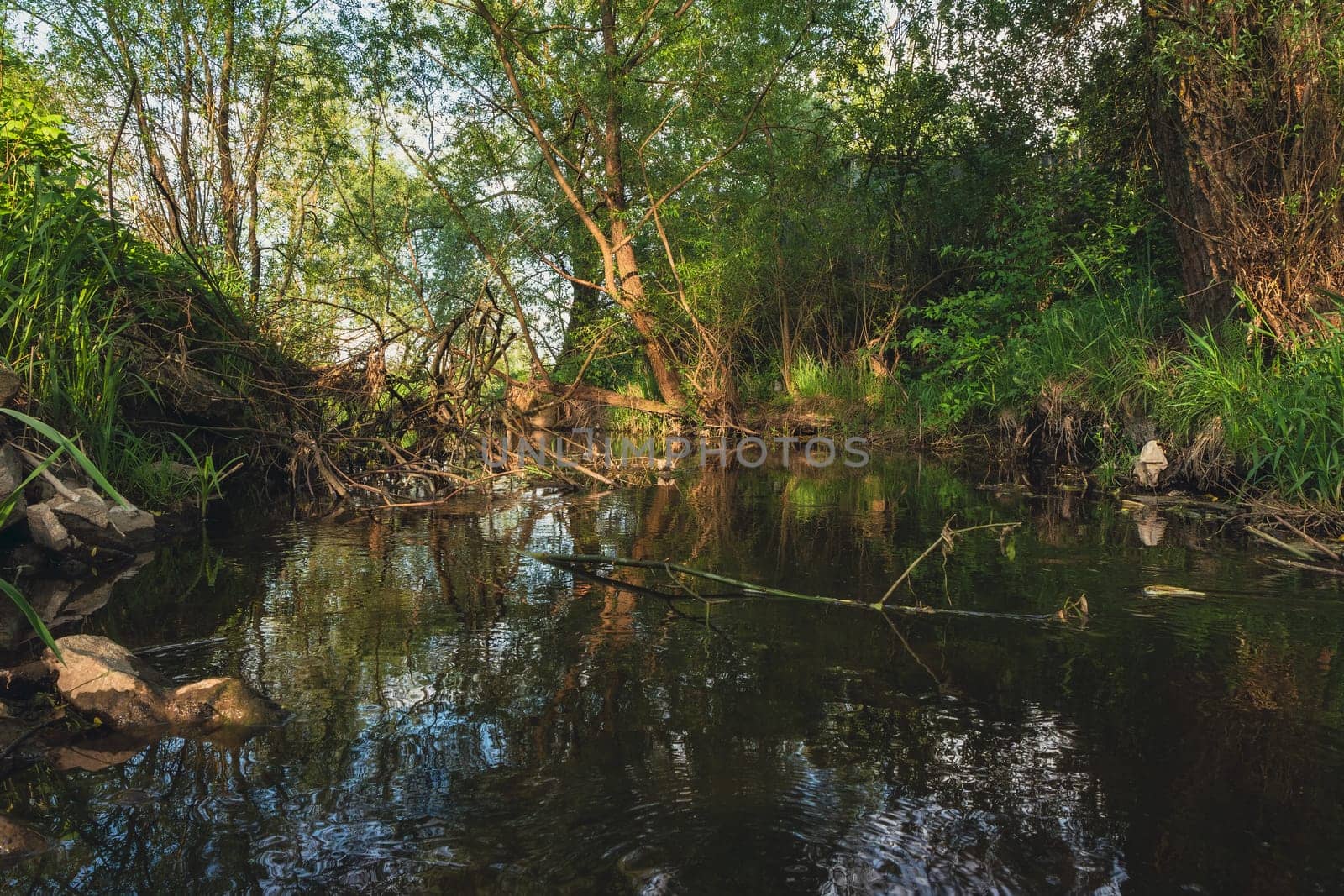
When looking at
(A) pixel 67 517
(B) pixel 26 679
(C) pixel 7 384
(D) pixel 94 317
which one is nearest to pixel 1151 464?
(B) pixel 26 679

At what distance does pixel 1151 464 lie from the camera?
20.7ft

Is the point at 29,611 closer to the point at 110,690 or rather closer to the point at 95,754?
the point at 95,754

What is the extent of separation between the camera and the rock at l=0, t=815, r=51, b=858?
5.04ft

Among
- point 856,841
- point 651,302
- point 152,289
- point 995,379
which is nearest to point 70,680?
point 856,841

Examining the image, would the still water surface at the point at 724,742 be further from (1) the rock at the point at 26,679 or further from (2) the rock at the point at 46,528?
(2) the rock at the point at 46,528

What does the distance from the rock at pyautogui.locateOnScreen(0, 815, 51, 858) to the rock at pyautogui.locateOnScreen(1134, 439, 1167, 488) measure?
6.75 m

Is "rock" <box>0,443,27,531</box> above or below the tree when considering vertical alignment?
below

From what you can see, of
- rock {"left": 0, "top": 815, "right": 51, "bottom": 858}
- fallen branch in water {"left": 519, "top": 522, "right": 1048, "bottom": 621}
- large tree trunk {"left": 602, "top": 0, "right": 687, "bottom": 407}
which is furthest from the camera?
large tree trunk {"left": 602, "top": 0, "right": 687, "bottom": 407}

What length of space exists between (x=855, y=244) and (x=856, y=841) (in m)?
12.3

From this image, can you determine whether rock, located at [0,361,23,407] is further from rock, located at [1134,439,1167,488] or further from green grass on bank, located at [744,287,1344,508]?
rock, located at [1134,439,1167,488]

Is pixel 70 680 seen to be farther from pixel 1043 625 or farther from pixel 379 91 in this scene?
pixel 379 91

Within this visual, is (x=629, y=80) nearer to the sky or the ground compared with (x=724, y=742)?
nearer to the sky

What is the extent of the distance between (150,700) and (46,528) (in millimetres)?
2190

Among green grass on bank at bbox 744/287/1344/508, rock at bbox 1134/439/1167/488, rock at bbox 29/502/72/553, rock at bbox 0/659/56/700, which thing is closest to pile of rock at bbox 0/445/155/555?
rock at bbox 29/502/72/553
